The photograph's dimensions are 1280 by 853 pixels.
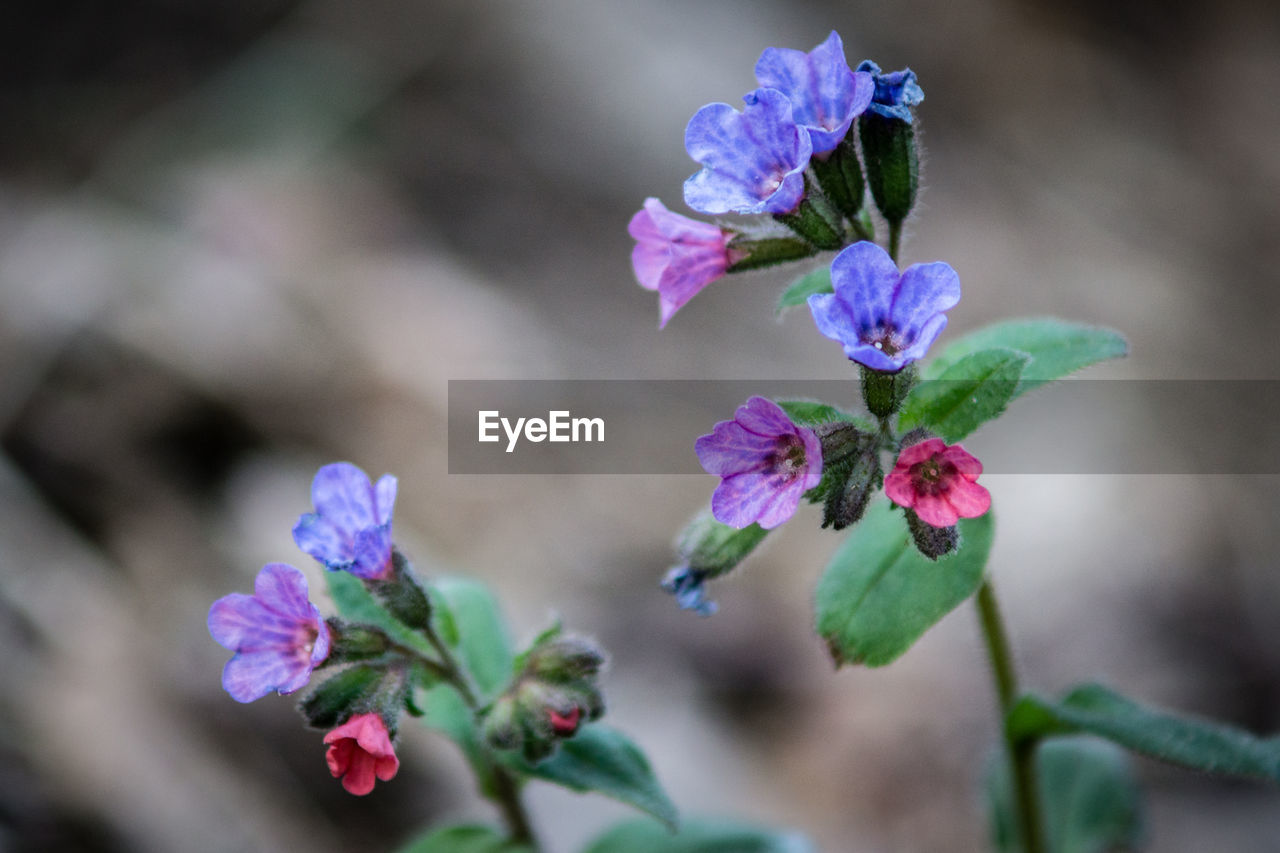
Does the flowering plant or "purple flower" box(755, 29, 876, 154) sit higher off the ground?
"purple flower" box(755, 29, 876, 154)

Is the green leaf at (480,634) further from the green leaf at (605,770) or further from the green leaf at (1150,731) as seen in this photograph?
the green leaf at (1150,731)

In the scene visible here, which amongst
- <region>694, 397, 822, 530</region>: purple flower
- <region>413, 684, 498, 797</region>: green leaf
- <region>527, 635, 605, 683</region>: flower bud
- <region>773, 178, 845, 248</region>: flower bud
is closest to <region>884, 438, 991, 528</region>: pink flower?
<region>694, 397, 822, 530</region>: purple flower

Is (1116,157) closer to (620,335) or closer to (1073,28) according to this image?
(1073,28)

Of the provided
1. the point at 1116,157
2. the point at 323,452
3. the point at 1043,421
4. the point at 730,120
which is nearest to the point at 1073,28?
the point at 1116,157

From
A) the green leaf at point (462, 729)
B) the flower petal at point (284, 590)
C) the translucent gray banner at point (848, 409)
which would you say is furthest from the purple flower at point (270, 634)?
the translucent gray banner at point (848, 409)

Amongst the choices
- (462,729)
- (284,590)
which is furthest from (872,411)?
(462,729)

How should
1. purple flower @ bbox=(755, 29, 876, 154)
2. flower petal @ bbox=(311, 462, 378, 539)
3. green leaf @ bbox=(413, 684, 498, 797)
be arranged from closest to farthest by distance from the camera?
purple flower @ bbox=(755, 29, 876, 154) < flower petal @ bbox=(311, 462, 378, 539) < green leaf @ bbox=(413, 684, 498, 797)

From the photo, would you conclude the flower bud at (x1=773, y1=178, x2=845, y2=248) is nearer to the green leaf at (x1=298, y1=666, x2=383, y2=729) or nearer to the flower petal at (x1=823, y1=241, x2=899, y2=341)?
the flower petal at (x1=823, y1=241, x2=899, y2=341)
